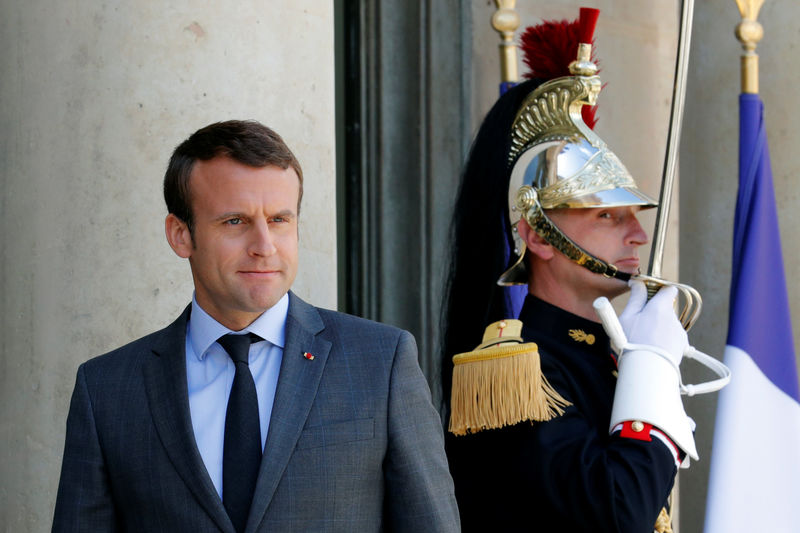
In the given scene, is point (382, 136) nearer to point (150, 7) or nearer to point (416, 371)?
point (150, 7)

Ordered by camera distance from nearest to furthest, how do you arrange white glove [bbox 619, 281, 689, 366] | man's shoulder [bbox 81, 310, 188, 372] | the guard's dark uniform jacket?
man's shoulder [bbox 81, 310, 188, 372] < the guard's dark uniform jacket < white glove [bbox 619, 281, 689, 366]

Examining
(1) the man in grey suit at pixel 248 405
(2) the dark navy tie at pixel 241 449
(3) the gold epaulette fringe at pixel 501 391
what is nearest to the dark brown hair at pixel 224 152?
(1) the man in grey suit at pixel 248 405

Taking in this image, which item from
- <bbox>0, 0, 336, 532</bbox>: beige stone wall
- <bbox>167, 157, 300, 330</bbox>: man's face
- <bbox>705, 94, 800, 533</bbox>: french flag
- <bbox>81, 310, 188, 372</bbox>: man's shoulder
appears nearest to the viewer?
<bbox>167, 157, 300, 330</bbox>: man's face

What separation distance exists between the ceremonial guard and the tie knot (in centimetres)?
66

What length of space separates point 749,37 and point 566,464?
98.4 inches

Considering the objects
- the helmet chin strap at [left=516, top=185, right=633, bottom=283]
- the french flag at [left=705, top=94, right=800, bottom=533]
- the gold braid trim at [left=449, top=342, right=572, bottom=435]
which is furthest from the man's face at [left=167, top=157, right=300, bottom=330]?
the french flag at [left=705, top=94, right=800, bottom=533]

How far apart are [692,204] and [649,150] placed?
31cm

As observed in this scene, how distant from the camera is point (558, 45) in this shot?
3.43m

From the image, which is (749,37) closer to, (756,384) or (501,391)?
(756,384)

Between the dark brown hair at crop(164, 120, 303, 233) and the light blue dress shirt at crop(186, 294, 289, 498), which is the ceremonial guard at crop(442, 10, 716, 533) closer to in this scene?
the light blue dress shirt at crop(186, 294, 289, 498)

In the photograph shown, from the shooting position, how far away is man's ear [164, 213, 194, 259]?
255 cm

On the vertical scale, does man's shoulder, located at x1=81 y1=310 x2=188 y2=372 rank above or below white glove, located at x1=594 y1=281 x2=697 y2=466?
above

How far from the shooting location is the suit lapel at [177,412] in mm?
2340

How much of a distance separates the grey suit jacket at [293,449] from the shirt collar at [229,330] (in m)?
0.03
